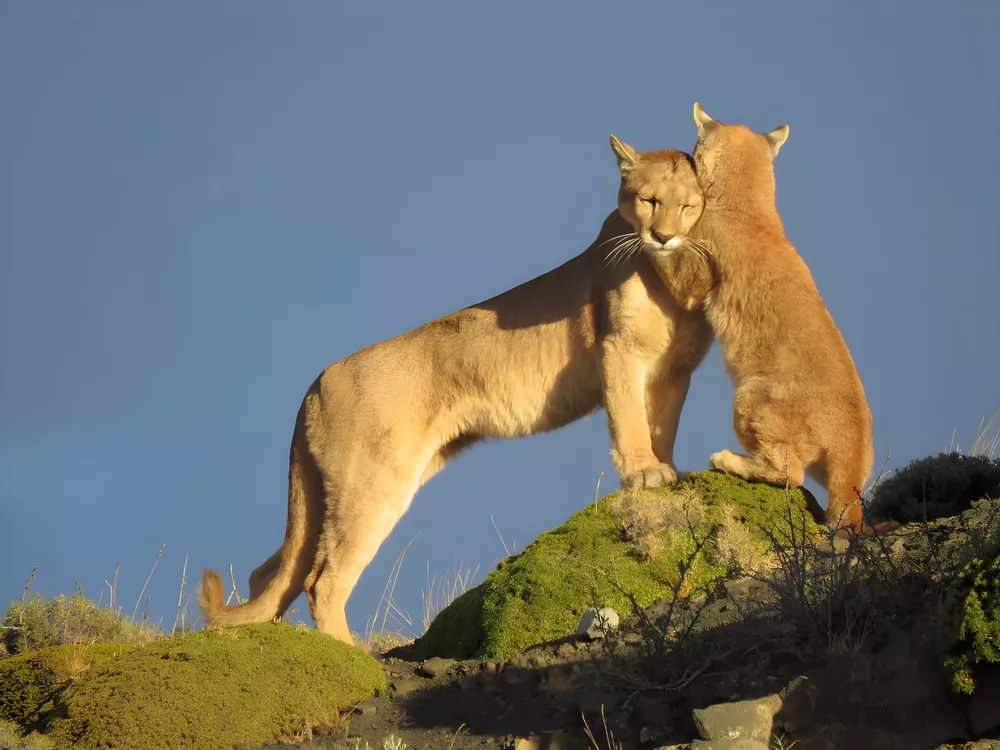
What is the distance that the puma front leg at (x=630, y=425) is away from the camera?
28.5 ft

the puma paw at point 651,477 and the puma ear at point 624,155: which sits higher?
the puma ear at point 624,155

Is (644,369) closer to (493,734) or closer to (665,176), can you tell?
(665,176)

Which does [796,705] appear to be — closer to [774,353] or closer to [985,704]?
[985,704]

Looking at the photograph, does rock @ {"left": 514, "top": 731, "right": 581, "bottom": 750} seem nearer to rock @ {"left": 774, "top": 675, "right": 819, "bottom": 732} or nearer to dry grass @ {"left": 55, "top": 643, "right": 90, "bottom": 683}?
rock @ {"left": 774, "top": 675, "right": 819, "bottom": 732}

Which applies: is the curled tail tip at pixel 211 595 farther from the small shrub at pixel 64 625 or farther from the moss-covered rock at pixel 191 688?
the moss-covered rock at pixel 191 688

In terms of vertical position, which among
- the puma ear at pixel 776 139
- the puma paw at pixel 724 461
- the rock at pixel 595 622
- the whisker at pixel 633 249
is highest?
the puma ear at pixel 776 139

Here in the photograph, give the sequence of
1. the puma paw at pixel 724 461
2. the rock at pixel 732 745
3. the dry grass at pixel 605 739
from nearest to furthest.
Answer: the rock at pixel 732 745 → the dry grass at pixel 605 739 → the puma paw at pixel 724 461

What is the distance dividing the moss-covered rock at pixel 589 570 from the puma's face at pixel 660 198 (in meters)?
1.84

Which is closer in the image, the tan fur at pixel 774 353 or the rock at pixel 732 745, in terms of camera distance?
the rock at pixel 732 745

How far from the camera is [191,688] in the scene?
6359 millimetres

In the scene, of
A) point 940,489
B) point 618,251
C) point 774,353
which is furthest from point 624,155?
point 940,489

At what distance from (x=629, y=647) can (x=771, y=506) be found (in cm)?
238

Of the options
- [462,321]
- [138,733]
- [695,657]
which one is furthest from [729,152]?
[138,733]

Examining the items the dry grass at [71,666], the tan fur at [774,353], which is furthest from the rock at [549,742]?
the tan fur at [774,353]
